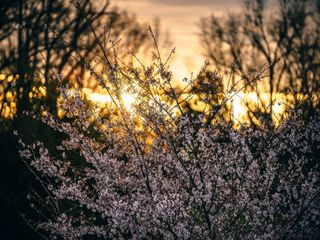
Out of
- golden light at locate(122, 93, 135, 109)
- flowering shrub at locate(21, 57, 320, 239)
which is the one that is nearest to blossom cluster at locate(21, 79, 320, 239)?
flowering shrub at locate(21, 57, 320, 239)

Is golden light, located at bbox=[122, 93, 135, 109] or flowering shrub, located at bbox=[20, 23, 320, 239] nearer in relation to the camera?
flowering shrub, located at bbox=[20, 23, 320, 239]

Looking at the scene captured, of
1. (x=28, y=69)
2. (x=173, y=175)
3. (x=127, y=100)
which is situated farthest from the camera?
(x=28, y=69)

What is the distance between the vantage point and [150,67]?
6.96 m

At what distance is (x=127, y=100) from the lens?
7484 millimetres

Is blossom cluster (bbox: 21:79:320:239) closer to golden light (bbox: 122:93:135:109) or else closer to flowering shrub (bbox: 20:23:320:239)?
flowering shrub (bbox: 20:23:320:239)

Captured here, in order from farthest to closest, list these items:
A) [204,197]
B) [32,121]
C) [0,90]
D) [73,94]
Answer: [0,90] → [32,121] → [73,94] → [204,197]

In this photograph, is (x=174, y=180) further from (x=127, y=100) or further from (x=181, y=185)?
(x=127, y=100)

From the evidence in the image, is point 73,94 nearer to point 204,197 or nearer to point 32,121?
point 204,197

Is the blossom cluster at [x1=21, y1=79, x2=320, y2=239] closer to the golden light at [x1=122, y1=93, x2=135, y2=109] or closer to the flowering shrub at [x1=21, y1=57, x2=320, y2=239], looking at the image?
the flowering shrub at [x1=21, y1=57, x2=320, y2=239]

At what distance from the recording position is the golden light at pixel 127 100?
722 cm

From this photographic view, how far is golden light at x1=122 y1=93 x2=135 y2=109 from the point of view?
722cm

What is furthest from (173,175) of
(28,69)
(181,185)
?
(28,69)

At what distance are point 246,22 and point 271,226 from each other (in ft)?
59.1

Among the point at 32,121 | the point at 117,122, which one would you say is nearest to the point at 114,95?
the point at 117,122
